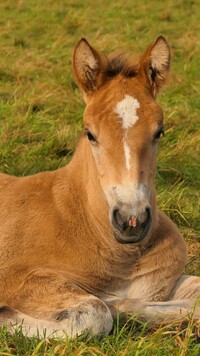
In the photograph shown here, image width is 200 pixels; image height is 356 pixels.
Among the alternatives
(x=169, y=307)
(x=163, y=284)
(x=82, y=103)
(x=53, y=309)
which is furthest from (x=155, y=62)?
(x=82, y=103)

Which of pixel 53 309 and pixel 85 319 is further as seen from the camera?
pixel 53 309

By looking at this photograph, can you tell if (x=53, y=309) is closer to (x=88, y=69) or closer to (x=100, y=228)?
(x=100, y=228)

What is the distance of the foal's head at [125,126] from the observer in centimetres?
Result: 429

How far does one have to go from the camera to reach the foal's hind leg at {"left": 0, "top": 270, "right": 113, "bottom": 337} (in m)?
4.34

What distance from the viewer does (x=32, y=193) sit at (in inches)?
209

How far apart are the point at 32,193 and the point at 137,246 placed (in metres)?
0.88

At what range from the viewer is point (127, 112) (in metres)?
4.53

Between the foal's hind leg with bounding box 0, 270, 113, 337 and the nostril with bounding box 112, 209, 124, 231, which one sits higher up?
the nostril with bounding box 112, 209, 124, 231

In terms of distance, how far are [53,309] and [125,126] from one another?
119cm

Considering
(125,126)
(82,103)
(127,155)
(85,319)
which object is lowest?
(82,103)

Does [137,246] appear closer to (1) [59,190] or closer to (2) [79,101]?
(1) [59,190]

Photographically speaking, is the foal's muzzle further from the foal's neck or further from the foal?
the foal's neck

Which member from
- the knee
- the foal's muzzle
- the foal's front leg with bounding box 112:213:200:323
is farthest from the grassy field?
the foal's muzzle

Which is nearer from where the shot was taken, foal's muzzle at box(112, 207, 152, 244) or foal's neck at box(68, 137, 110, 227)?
foal's muzzle at box(112, 207, 152, 244)
